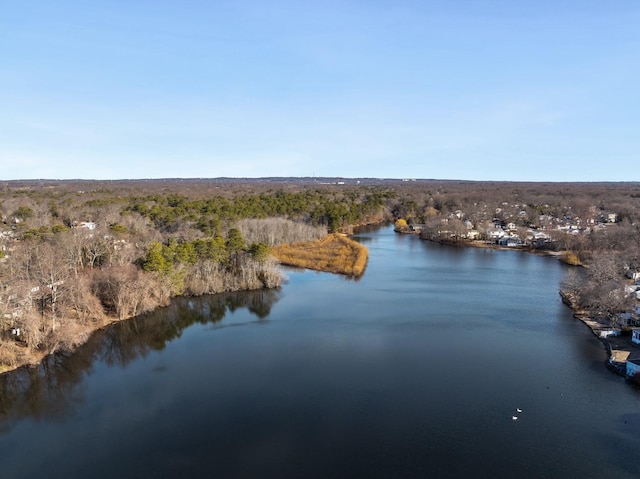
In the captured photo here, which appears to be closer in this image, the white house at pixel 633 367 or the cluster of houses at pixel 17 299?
the white house at pixel 633 367

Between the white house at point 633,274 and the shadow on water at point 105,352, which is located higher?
the white house at point 633,274

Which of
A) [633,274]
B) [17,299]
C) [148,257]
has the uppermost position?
[148,257]

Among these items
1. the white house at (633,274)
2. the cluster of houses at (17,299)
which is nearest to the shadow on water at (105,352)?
the cluster of houses at (17,299)

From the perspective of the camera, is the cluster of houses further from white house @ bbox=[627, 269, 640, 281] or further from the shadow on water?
white house @ bbox=[627, 269, 640, 281]

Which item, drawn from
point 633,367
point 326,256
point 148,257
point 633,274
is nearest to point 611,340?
point 633,367

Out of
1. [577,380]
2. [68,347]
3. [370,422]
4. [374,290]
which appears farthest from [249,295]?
[577,380]

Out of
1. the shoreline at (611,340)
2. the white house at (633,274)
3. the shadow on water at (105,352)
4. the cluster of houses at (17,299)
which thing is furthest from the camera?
the white house at (633,274)

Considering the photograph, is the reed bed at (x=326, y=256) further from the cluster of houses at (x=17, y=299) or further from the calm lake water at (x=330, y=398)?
the cluster of houses at (x=17, y=299)

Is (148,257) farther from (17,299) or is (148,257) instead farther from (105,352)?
(17,299)
